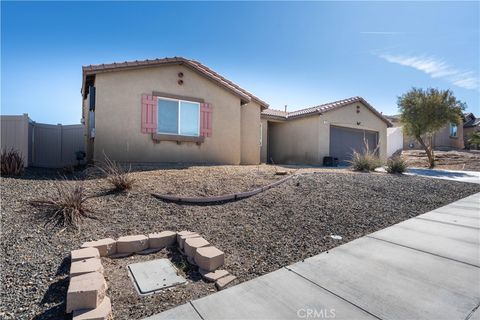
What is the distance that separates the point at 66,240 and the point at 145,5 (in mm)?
7132

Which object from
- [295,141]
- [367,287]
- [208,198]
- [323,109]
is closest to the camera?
[367,287]

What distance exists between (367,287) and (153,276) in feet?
7.70

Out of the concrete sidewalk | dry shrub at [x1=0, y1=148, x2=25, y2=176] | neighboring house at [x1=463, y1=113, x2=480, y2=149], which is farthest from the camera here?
neighboring house at [x1=463, y1=113, x2=480, y2=149]

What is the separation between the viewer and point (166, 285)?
274 cm

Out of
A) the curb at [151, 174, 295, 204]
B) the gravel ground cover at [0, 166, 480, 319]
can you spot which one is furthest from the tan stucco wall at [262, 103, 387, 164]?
the curb at [151, 174, 295, 204]

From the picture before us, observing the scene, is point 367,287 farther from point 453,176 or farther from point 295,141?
point 295,141

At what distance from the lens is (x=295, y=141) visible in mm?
15961

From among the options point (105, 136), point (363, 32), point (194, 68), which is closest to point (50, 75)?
point (105, 136)

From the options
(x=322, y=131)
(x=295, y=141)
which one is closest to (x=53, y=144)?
(x=295, y=141)

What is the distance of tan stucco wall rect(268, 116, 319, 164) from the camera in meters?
14.9

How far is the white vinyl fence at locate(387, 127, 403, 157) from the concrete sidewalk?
924 inches

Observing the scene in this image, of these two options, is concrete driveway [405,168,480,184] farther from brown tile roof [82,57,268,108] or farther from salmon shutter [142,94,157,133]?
salmon shutter [142,94,157,133]

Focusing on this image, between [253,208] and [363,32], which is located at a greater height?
[363,32]

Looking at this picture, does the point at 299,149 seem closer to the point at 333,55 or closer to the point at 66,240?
the point at 333,55
